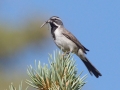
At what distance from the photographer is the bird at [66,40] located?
5.20 m

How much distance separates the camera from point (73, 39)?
216 inches

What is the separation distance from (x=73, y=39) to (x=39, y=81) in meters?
3.65

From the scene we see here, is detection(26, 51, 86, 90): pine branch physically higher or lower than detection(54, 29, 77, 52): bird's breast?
lower

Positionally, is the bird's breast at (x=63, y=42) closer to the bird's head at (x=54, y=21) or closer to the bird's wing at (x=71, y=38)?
the bird's wing at (x=71, y=38)

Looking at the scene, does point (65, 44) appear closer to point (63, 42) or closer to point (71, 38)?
point (63, 42)

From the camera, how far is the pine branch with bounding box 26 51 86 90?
1.77 m

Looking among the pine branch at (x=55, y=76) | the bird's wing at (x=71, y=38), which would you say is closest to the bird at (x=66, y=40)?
the bird's wing at (x=71, y=38)

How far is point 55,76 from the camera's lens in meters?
1.80

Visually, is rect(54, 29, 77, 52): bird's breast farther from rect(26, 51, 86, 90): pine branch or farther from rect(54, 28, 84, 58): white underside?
rect(26, 51, 86, 90): pine branch

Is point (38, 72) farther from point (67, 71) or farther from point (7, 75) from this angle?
point (7, 75)

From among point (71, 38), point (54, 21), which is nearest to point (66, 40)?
point (71, 38)

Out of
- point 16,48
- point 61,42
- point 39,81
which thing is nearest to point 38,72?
point 39,81

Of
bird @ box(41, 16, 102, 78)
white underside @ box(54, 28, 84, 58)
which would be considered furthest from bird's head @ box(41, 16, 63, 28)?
white underside @ box(54, 28, 84, 58)

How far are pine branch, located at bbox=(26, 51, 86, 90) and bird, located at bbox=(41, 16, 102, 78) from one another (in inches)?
124
